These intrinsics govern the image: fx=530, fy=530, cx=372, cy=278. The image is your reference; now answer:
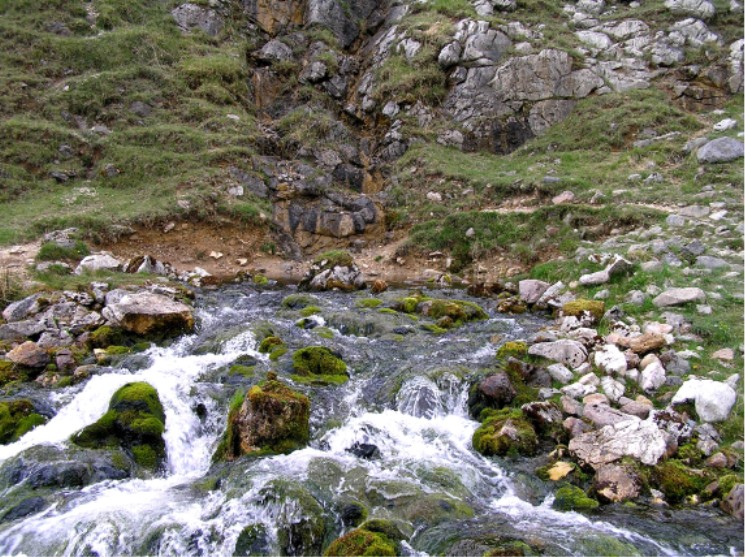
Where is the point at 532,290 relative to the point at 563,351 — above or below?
above

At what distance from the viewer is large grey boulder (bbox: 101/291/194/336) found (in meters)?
12.0

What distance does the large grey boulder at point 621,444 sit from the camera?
23.3ft

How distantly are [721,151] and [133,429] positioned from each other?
19333 mm

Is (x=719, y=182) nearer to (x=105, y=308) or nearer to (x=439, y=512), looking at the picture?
(x=439, y=512)

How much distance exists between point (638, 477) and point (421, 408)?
133 inches

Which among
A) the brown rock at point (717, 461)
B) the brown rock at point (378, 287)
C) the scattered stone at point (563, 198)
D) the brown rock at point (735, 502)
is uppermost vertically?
the scattered stone at point (563, 198)

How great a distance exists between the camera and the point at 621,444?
7.25m

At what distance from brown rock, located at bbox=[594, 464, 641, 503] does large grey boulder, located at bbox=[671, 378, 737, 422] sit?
170 cm

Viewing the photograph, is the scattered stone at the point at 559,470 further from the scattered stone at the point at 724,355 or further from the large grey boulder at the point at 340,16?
the large grey boulder at the point at 340,16

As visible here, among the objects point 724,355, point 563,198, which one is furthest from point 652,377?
point 563,198

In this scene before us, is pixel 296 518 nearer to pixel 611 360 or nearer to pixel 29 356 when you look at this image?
pixel 611 360

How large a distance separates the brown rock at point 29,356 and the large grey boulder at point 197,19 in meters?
27.2

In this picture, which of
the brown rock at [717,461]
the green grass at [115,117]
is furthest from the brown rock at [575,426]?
the green grass at [115,117]

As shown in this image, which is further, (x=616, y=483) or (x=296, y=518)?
(x=616, y=483)
